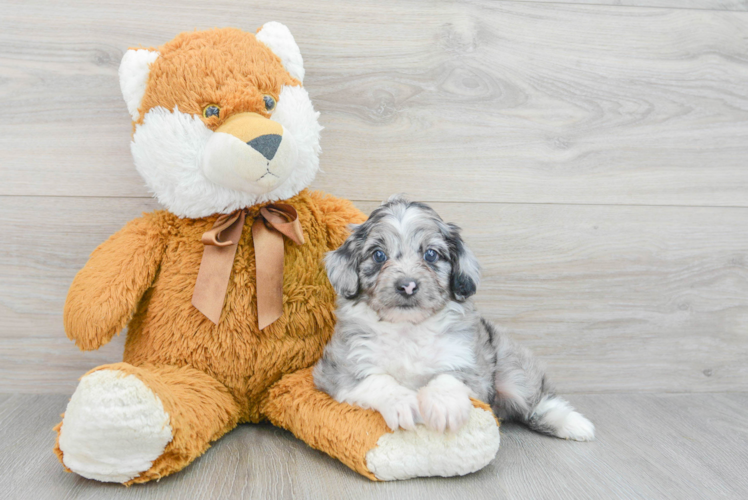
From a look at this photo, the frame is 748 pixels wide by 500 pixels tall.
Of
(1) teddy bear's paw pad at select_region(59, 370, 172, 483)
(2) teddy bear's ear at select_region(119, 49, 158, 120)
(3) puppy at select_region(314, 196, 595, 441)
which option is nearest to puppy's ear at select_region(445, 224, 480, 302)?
(3) puppy at select_region(314, 196, 595, 441)

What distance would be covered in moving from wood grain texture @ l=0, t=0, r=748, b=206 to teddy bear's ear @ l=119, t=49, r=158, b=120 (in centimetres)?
40

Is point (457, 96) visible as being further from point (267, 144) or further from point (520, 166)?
point (267, 144)

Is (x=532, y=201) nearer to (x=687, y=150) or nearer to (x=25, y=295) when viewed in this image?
(x=687, y=150)

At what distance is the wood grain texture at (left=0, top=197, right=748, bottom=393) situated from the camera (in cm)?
208

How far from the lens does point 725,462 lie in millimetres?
1715

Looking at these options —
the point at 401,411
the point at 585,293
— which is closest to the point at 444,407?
the point at 401,411

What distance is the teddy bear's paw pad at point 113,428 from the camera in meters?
1.36

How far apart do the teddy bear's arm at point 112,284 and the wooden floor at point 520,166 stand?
14.2 inches

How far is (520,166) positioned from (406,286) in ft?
3.07

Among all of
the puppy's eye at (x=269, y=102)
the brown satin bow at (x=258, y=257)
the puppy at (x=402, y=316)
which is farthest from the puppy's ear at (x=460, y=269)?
the puppy's eye at (x=269, y=102)

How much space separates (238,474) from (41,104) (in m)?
1.44

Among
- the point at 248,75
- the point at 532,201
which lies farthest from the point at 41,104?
the point at 532,201

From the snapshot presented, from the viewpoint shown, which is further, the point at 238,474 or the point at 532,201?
the point at 532,201

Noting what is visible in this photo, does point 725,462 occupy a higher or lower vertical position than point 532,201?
lower
